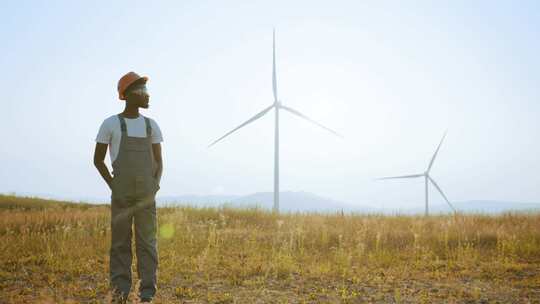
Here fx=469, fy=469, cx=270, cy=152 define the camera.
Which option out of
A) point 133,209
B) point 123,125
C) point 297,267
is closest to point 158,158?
point 123,125

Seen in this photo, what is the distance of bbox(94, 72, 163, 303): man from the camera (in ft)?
18.0

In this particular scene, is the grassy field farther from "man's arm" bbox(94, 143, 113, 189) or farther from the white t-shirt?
the white t-shirt

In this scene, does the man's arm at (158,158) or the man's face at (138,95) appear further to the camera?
the man's arm at (158,158)

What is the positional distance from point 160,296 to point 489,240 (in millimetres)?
9071

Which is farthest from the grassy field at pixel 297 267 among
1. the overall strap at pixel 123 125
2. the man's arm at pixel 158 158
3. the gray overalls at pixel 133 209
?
the overall strap at pixel 123 125

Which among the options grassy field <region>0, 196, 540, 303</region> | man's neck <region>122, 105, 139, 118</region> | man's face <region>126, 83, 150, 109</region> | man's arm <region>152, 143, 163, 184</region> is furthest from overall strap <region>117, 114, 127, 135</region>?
grassy field <region>0, 196, 540, 303</region>

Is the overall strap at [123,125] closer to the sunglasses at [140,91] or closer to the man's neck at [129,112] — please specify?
the man's neck at [129,112]

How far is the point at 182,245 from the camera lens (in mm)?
10984

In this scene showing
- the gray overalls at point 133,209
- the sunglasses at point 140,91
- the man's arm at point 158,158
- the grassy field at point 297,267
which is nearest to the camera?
the gray overalls at point 133,209

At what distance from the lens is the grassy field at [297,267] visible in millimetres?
6707

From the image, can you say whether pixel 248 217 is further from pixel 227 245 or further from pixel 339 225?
pixel 227 245

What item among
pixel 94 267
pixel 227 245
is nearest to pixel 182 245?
pixel 227 245

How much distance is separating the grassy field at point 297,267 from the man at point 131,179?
763 mm

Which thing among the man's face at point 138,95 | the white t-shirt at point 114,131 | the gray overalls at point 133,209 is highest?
the man's face at point 138,95
